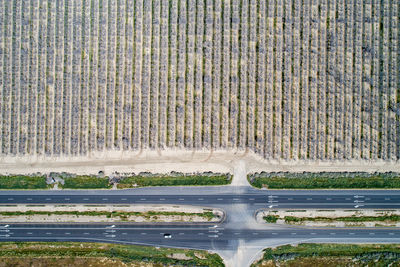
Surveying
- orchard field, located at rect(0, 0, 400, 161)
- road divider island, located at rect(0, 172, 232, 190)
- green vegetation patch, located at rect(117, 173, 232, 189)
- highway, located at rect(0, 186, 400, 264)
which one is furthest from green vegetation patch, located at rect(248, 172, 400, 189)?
road divider island, located at rect(0, 172, 232, 190)

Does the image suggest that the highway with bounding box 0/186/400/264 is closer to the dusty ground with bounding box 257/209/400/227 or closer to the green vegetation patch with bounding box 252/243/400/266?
the dusty ground with bounding box 257/209/400/227

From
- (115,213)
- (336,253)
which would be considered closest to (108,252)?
(115,213)

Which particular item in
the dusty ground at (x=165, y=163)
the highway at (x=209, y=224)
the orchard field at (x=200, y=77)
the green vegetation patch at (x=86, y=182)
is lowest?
the highway at (x=209, y=224)

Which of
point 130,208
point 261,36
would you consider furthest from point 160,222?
point 261,36

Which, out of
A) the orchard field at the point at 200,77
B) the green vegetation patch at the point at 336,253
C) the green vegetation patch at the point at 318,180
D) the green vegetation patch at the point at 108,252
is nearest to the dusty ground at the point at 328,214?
the green vegetation patch at the point at 336,253

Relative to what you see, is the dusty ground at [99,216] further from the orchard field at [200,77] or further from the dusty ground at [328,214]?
the dusty ground at [328,214]

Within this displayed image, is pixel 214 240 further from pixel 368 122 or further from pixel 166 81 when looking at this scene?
pixel 368 122
